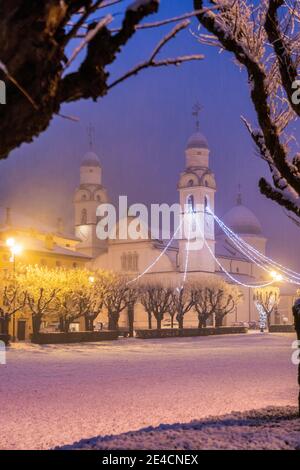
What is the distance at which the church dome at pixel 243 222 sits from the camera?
123 meters

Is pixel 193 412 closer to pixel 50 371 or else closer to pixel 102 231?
pixel 50 371

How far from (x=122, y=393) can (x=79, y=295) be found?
37.9 meters

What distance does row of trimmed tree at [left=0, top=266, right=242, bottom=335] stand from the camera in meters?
51.7

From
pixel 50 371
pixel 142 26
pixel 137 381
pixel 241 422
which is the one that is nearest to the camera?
pixel 142 26

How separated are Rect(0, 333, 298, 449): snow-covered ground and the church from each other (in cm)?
5246

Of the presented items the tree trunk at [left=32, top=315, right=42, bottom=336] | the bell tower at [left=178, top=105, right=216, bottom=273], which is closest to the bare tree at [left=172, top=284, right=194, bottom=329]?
the tree trunk at [left=32, top=315, right=42, bottom=336]

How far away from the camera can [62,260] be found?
7681cm

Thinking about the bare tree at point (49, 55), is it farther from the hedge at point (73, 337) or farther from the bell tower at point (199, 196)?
the bell tower at point (199, 196)

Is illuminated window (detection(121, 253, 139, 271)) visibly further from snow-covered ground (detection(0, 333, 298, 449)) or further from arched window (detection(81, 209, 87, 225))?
snow-covered ground (detection(0, 333, 298, 449))

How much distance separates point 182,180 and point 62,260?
32.0m

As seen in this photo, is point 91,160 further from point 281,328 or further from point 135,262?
point 281,328

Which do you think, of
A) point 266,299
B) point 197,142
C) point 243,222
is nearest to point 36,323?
point 266,299

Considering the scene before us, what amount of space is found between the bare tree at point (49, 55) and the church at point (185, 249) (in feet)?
245
